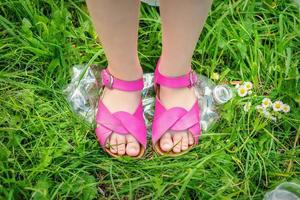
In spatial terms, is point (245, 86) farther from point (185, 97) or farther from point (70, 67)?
point (70, 67)

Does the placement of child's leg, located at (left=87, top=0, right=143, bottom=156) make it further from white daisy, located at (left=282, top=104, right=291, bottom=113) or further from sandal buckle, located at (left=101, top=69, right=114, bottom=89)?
white daisy, located at (left=282, top=104, right=291, bottom=113)

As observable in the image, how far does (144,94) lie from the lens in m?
1.71

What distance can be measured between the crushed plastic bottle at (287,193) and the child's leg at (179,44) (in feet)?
0.97

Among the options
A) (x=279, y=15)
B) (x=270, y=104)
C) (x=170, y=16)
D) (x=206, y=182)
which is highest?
(x=170, y=16)

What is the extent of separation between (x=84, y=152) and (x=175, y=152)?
281 mm

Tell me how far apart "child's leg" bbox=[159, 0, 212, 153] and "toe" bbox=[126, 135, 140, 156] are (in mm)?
78

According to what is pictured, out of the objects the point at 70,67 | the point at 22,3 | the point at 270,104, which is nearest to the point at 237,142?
the point at 270,104

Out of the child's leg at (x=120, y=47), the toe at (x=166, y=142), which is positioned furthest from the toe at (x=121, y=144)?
the toe at (x=166, y=142)

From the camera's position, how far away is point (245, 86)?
1.70 metres

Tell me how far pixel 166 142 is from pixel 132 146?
106 millimetres

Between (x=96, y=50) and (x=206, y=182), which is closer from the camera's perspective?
(x=206, y=182)

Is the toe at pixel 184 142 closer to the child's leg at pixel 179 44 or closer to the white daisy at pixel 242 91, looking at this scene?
the child's leg at pixel 179 44

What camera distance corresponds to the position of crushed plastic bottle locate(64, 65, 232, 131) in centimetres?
166

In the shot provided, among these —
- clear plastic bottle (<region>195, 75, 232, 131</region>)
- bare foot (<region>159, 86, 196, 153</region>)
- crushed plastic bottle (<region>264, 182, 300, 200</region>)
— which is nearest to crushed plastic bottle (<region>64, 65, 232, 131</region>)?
clear plastic bottle (<region>195, 75, 232, 131</region>)
